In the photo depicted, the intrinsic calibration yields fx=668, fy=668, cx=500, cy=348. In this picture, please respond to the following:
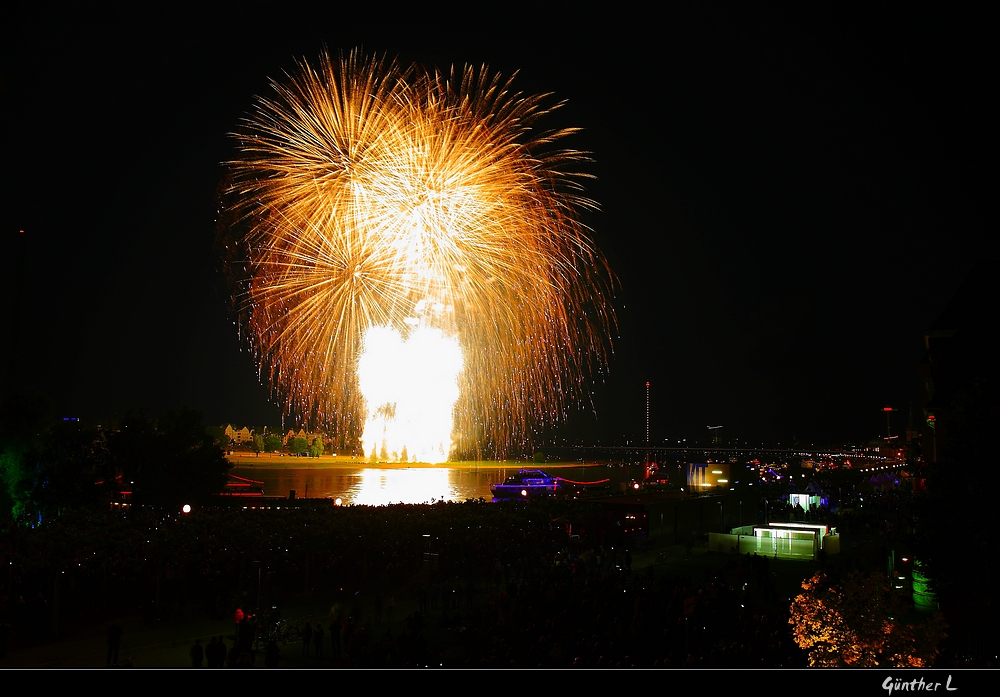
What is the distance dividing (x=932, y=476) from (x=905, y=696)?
11446 millimetres

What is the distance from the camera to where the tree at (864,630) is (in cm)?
969

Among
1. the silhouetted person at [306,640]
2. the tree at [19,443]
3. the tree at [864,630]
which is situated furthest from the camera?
the tree at [19,443]

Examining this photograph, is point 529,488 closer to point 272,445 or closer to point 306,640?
point 306,640

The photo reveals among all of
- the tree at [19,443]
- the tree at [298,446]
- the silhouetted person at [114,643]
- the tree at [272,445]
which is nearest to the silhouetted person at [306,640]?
the silhouetted person at [114,643]

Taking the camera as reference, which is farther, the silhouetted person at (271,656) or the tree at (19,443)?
the tree at (19,443)

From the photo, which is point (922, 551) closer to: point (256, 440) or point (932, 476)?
point (932, 476)

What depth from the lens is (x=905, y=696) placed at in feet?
13.9

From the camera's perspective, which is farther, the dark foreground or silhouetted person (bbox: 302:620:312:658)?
silhouetted person (bbox: 302:620:312:658)

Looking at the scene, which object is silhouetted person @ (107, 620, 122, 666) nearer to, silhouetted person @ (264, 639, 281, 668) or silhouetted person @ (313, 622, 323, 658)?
silhouetted person @ (264, 639, 281, 668)

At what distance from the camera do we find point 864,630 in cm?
991

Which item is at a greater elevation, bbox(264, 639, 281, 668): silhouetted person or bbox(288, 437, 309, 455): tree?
bbox(264, 639, 281, 668): silhouetted person

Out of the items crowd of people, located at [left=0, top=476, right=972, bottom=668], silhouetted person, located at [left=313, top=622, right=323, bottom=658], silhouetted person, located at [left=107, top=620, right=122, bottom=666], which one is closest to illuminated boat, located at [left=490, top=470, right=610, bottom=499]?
crowd of people, located at [left=0, top=476, right=972, bottom=668]

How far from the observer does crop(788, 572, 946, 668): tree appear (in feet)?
31.8

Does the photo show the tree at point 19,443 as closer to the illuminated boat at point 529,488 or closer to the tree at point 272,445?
the illuminated boat at point 529,488
